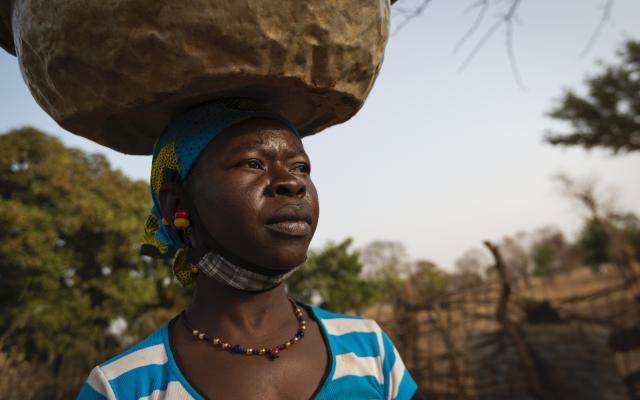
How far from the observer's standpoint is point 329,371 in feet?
4.47

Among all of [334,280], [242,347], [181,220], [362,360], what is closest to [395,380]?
[362,360]

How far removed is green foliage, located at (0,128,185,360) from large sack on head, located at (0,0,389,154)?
1050 cm

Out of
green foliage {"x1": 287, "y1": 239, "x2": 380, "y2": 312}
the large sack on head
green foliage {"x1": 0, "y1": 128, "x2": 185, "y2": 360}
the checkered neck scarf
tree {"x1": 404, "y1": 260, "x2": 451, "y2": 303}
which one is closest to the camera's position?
the large sack on head

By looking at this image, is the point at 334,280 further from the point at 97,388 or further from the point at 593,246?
the point at 593,246

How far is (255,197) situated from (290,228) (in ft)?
0.43

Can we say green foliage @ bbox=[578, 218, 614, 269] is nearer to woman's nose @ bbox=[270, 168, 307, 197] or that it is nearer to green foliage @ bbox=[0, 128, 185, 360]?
green foliage @ bbox=[0, 128, 185, 360]

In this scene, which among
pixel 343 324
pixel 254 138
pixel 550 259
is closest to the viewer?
pixel 254 138

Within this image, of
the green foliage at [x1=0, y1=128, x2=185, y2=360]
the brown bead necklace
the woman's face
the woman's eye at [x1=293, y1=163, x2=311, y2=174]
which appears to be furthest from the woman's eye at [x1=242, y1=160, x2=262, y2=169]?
the green foliage at [x1=0, y1=128, x2=185, y2=360]

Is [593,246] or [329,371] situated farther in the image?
[593,246]

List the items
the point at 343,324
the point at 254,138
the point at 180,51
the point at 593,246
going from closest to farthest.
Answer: the point at 180,51 < the point at 254,138 < the point at 343,324 < the point at 593,246

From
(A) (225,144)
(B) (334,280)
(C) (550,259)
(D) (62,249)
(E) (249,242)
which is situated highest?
(A) (225,144)

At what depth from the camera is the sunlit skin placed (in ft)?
4.14

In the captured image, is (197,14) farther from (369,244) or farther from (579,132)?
(369,244)

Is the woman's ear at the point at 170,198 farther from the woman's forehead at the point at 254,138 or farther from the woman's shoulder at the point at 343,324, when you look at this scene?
the woman's shoulder at the point at 343,324
